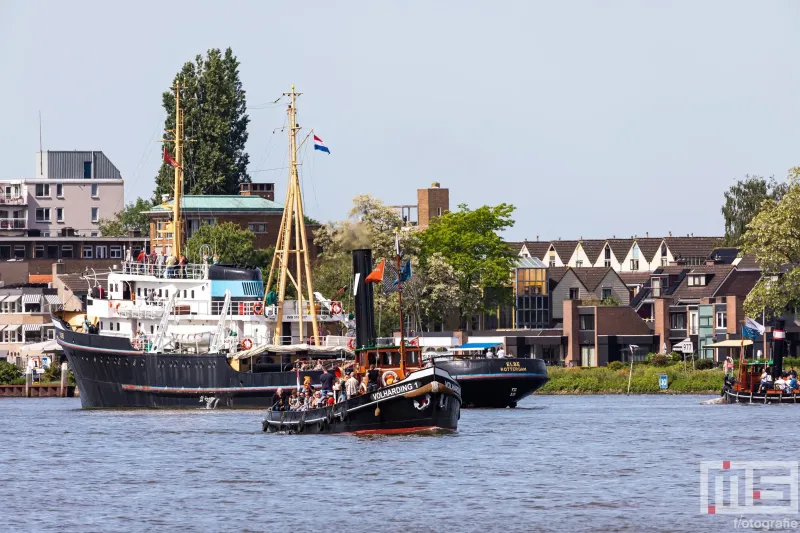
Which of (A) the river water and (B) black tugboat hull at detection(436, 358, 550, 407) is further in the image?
(B) black tugboat hull at detection(436, 358, 550, 407)

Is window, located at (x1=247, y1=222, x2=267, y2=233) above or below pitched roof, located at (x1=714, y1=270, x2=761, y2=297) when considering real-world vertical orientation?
above

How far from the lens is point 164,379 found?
292 feet

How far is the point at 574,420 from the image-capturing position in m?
76.7

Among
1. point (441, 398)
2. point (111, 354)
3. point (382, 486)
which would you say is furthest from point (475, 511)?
point (111, 354)

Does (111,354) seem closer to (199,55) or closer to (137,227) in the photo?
(199,55)

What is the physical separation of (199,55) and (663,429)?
3774 inches

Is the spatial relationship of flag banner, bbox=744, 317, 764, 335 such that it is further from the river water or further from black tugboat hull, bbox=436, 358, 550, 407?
the river water

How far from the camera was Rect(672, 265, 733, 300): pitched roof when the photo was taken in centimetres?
14650

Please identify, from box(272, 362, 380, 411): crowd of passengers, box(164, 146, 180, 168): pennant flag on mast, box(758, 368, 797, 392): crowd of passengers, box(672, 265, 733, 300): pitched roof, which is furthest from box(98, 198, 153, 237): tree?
box(272, 362, 380, 411): crowd of passengers

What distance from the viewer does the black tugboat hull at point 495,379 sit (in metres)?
86.2

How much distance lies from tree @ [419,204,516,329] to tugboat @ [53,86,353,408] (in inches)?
1608

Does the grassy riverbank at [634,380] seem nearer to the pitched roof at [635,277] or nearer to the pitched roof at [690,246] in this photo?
the pitched roof at [635,277]

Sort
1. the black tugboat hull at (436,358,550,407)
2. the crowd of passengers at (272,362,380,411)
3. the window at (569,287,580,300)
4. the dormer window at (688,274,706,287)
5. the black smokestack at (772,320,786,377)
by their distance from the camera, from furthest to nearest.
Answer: the window at (569,287,580,300), the dormer window at (688,274,706,287), the black smokestack at (772,320,786,377), the black tugboat hull at (436,358,550,407), the crowd of passengers at (272,362,380,411)

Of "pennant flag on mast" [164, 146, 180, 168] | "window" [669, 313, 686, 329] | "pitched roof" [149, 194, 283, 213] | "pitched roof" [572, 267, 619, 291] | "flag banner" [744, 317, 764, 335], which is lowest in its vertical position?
"flag banner" [744, 317, 764, 335]
